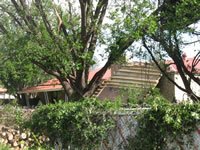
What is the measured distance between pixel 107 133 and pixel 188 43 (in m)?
7.91

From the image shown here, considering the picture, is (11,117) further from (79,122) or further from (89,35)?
(89,35)

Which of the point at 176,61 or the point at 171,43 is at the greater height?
the point at 171,43

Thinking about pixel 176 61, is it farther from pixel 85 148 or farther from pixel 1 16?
pixel 1 16

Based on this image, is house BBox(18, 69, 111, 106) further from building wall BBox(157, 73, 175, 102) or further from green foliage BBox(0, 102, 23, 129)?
green foliage BBox(0, 102, 23, 129)

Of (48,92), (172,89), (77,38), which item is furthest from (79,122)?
(48,92)

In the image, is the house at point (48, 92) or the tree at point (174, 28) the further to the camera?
the house at point (48, 92)

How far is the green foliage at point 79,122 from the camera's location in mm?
5992

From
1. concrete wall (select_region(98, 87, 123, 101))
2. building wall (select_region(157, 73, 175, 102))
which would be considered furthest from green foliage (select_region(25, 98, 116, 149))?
building wall (select_region(157, 73, 175, 102))

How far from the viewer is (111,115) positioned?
593 cm

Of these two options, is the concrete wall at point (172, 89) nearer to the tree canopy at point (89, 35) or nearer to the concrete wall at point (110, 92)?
the concrete wall at point (110, 92)

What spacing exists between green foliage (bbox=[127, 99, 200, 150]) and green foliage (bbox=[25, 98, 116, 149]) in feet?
3.41

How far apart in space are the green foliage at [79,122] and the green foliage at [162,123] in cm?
104

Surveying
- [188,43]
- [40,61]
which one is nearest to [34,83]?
[40,61]

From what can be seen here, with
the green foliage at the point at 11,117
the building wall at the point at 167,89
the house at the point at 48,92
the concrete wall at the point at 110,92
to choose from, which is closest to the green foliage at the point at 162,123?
the green foliage at the point at 11,117
